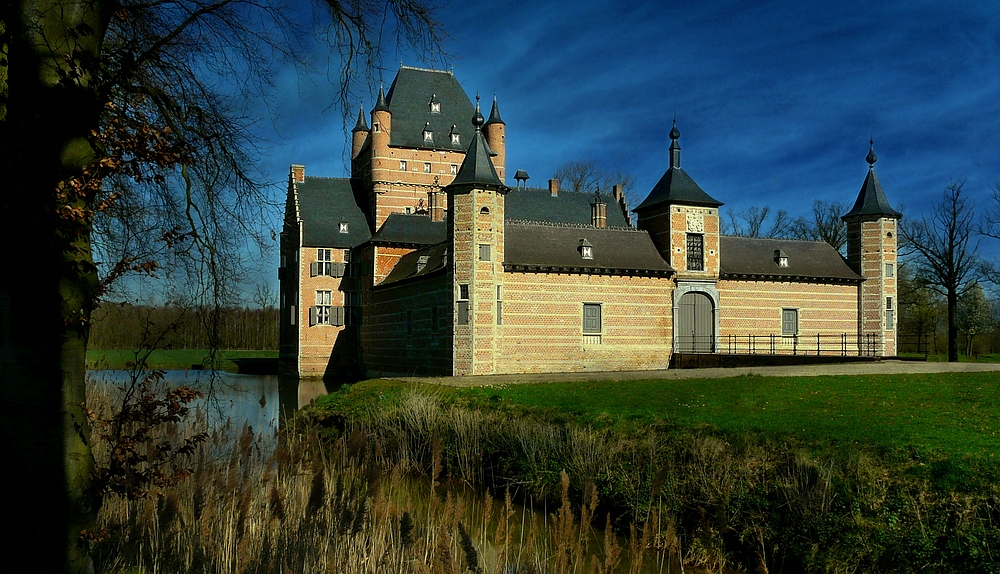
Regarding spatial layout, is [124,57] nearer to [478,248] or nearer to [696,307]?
[478,248]

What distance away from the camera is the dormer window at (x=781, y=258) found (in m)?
26.3

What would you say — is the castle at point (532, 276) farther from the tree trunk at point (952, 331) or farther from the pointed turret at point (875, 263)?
the tree trunk at point (952, 331)

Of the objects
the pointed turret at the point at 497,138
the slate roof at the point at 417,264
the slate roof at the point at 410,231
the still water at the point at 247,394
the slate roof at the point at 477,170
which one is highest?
the pointed turret at the point at 497,138

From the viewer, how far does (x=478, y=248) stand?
22.0m

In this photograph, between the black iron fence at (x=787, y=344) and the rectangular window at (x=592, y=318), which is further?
the black iron fence at (x=787, y=344)

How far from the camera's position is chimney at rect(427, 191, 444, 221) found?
31359 mm

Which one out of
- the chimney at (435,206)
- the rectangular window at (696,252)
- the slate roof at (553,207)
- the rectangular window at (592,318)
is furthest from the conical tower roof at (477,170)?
the slate roof at (553,207)

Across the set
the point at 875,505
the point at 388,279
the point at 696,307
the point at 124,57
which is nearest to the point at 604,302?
the point at 696,307

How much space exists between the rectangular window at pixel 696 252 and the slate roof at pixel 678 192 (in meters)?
1.09

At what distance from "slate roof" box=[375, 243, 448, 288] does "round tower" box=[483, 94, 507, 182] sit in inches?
310

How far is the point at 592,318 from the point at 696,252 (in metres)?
4.37

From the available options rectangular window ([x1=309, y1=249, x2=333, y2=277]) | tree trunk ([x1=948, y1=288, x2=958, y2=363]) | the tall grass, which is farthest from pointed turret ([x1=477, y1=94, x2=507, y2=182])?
the tall grass

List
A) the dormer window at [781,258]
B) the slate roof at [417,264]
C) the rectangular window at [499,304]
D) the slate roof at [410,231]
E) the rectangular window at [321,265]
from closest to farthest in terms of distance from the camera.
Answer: the rectangular window at [499,304] < the slate roof at [417,264] < the dormer window at [781,258] < the slate roof at [410,231] < the rectangular window at [321,265]

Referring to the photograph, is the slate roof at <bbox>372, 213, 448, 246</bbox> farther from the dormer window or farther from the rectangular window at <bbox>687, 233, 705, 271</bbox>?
the dormer window
